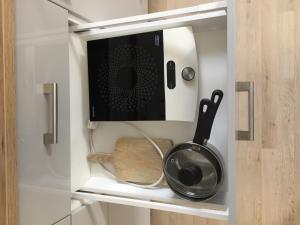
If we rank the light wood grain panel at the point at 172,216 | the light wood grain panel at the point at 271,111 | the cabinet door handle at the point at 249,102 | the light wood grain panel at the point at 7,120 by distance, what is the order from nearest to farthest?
1. the light wood grain panel at the point at 7,120
2. the cabinet door handle at the point at 249,102
3. the light wood grain panel at the point at 271,111
4. the light wood grain panel at the point at 172,216

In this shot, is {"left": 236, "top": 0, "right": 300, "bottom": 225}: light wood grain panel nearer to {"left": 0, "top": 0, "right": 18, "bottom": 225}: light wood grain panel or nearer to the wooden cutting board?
the wooden cutting board

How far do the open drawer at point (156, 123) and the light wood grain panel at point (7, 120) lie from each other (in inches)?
11.7

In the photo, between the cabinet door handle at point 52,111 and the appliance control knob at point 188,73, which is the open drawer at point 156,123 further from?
the cabinet door handle at point 52,111

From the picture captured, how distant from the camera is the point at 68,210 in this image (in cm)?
83

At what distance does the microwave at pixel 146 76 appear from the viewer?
2.81 feet

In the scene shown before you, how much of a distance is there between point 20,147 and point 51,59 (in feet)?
0.91

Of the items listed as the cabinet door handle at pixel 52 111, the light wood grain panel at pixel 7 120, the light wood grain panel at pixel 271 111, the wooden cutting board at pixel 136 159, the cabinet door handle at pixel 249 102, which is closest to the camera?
the light wood grain panel at pixel 7 120

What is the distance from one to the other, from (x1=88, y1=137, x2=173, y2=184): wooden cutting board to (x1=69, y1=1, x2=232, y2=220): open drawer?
0.04 meters

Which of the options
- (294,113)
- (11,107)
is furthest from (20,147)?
(294,113)

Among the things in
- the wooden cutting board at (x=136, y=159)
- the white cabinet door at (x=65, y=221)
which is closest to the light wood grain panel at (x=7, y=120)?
the white cabinet door at (x=65, y=221)

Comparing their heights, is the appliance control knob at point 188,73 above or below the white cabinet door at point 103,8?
below

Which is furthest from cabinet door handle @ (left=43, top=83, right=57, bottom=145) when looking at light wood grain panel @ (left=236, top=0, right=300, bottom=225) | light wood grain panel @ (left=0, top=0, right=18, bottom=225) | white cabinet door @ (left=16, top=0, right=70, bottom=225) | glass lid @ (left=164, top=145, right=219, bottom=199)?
light wood grain panel @ (left=236, top=0, right=300, bottom=225)

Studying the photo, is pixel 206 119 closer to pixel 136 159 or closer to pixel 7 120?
pixel 136 159

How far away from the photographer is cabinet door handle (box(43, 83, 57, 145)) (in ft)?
2.37
